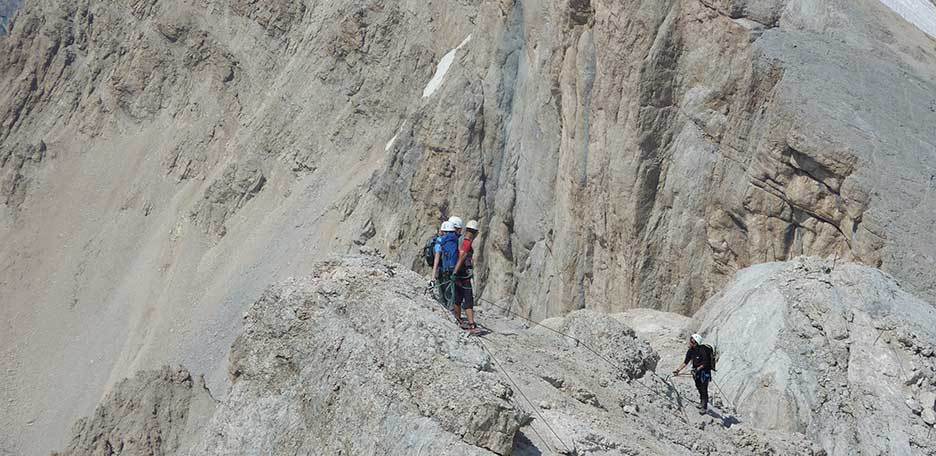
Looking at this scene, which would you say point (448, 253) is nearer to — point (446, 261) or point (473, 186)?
point (446, 261)

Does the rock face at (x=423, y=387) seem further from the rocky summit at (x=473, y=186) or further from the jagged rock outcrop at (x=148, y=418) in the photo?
the jagged rock outcrop at (x=148, y=418)

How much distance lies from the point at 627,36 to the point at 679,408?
1439 centimetres

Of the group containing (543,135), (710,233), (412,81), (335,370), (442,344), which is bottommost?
(412,81)

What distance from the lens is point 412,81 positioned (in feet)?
152

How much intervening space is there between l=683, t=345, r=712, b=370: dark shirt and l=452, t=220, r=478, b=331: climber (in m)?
3.24

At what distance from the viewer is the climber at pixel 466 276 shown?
12.8m

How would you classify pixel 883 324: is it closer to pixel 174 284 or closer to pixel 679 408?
pixel 679 408

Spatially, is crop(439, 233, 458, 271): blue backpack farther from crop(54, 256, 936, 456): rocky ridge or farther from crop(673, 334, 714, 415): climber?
crop(673, 334, 714, 415): climber

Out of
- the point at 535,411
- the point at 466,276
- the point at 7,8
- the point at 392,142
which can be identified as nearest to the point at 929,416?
the point at 535,411

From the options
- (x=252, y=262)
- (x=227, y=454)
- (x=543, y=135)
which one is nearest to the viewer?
(x=227, y=454)

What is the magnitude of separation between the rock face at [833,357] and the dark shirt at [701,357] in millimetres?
1705

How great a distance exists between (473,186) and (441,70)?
9.77 meters

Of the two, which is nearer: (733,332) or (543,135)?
(733,332)

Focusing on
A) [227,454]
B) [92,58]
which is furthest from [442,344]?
[92,58]
